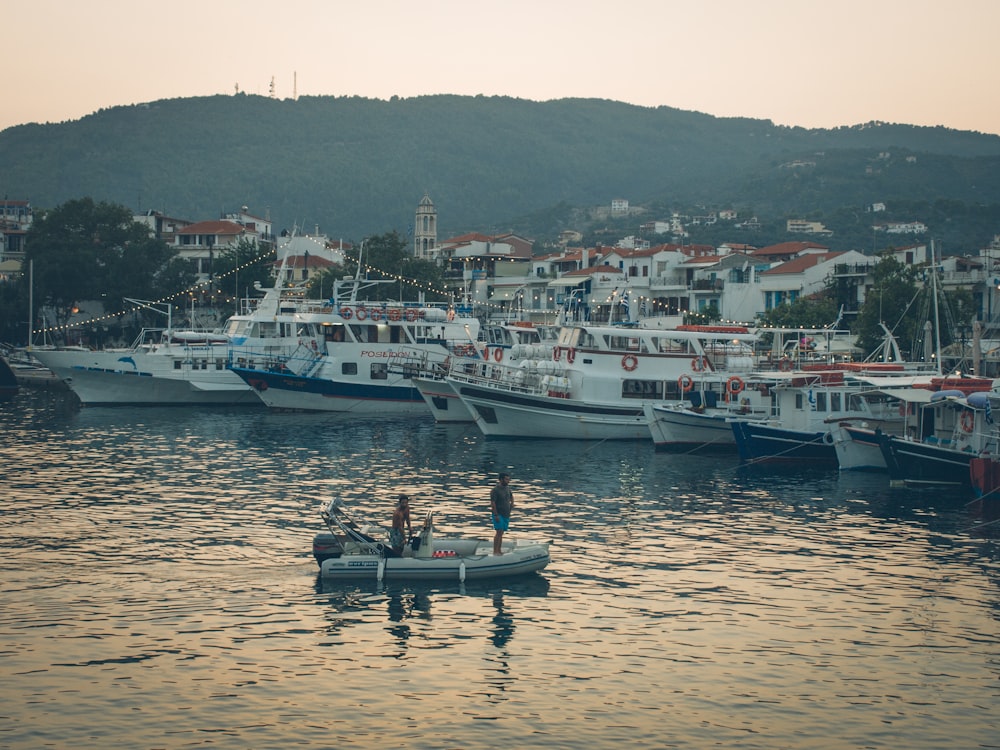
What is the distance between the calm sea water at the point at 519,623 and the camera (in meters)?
18.9

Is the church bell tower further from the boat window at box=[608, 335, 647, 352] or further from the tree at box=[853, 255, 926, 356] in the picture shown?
the boat window at box=[608, 335, 647, 352]

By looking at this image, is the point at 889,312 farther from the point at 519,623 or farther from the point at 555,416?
the point at 519,623

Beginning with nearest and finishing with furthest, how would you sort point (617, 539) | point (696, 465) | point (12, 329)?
point (617, 539) → point (696, 465) → point (12, 329)

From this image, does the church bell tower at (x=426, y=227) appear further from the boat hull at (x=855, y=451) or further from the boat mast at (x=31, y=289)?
the boat hull at (x=855, y=451)

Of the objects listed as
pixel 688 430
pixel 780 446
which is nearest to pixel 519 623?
pixel 780 446

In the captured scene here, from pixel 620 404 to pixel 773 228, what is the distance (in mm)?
146951

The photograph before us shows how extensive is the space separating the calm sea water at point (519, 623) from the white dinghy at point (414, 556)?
1.25 ft

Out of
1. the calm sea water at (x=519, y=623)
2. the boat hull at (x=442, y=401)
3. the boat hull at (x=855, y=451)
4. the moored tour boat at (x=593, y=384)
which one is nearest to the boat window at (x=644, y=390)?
the moored tour boat at (x=593, y=384)

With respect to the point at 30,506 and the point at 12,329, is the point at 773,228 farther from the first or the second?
the point at 30,506

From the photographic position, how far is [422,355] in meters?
68.2

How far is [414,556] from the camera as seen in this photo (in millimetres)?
27672

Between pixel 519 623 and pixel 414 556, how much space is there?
4.27 metres

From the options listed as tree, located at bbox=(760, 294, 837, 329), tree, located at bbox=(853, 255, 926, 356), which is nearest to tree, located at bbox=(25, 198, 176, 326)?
tree, located at bbox=(760, 294, 837, 329)

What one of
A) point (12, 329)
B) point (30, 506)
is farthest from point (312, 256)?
point (30, 506)
